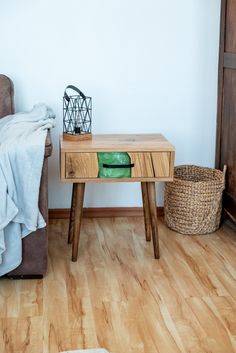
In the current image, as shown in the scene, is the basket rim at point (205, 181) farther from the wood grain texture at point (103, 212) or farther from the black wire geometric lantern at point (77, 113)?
the black wire geometric lantern at point (77, 113)

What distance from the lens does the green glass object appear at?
278 centimetres

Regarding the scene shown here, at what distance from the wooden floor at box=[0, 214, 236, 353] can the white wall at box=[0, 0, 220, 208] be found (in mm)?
624

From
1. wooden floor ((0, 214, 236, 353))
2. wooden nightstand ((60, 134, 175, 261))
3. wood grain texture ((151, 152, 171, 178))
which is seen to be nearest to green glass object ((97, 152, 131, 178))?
wooden nightstand ((60, 134, 175, 261))

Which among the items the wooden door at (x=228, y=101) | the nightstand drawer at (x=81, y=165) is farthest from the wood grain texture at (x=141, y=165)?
the wooden door at (x=228, y=101)

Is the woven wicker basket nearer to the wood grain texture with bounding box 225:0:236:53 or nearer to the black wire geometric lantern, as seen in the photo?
the black wire geometric lantern

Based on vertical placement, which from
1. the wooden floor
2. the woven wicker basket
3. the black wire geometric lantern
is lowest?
the wooden floor

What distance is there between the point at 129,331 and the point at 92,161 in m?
0.83

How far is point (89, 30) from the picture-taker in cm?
332

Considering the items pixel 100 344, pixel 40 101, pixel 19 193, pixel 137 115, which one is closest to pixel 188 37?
pixel 137 115

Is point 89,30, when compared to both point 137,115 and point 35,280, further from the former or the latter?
point 35,280

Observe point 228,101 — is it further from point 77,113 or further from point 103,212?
point 103,212

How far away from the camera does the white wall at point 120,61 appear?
3.29 m

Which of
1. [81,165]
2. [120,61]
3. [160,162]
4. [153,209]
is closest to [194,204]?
[153,209]

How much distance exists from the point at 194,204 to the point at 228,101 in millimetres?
595
